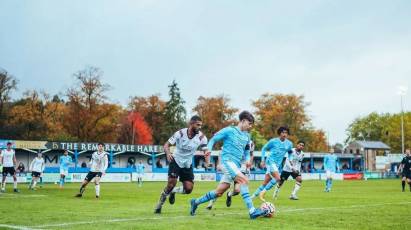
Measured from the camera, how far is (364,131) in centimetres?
14088

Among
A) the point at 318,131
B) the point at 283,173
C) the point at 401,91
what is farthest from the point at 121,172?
the point at 318,131

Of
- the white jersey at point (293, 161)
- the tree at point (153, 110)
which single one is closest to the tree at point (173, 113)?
the tree at point (153, 110)

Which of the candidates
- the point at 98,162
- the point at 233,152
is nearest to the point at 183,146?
the point at 233,152

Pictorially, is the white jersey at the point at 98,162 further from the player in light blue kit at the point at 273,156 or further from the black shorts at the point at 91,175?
the player in light blue kit at the point at 273,156

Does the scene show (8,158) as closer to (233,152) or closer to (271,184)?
(271,184)

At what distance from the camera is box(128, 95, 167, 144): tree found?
10500 centimetres

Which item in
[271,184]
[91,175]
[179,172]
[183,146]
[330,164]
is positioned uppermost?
[183,146]

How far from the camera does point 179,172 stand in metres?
13.0

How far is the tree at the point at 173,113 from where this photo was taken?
335 ft

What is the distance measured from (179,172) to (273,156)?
20.2 feet

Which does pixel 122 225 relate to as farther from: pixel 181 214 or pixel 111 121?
pixel 111 121

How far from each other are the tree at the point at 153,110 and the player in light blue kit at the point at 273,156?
8681 cm

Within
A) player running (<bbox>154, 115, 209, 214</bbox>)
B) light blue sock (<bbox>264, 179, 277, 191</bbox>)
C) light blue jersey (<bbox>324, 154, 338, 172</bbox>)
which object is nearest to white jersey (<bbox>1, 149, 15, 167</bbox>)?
light blue sock (<bbox>264, 179, 277, 191</bbox>)

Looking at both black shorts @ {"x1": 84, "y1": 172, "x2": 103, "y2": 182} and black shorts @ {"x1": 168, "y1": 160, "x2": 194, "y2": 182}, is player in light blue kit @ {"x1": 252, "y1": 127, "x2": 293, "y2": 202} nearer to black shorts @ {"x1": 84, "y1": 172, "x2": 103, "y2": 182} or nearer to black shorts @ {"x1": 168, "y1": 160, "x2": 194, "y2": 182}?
black shorts @ {"x1": 168, "y1": 160, "x2": 194, "y2": 182}
